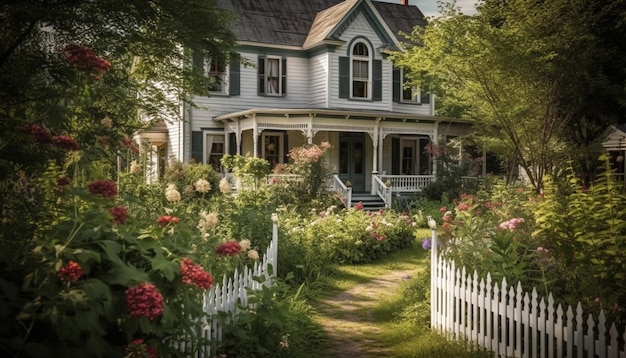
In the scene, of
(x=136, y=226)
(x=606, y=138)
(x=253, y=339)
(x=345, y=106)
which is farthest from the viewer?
(x=345, y=106)

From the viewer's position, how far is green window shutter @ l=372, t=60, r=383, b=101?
23688 millimetres

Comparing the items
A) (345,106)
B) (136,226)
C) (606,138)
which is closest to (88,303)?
(136,226)

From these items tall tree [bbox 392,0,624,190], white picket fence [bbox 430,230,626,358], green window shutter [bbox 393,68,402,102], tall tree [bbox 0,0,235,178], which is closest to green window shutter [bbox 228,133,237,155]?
green window shutter [bbox 393,68,402,102]

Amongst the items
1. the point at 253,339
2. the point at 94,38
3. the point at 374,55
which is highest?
the point at 374,55

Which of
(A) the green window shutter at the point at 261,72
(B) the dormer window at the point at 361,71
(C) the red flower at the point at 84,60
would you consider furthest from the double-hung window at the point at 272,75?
(C) the red flower at the point at 84,60

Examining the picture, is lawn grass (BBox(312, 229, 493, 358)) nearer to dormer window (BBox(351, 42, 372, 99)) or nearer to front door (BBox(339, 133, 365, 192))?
front door (BBox(339, 133, 365, 192))

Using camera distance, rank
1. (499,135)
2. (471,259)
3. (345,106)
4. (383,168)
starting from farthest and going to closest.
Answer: (383,168)
(345,106)
(499,135)
(471,259)

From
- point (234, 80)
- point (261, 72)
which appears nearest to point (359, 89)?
point (261, 72)

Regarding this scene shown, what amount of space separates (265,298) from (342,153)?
1838cm

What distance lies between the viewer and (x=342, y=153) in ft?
77.4

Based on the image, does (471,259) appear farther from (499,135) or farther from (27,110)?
(499,135)

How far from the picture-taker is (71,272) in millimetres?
2773

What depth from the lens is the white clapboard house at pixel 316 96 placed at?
21844 mm

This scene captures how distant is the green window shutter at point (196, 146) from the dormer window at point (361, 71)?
Result: 259 inches
